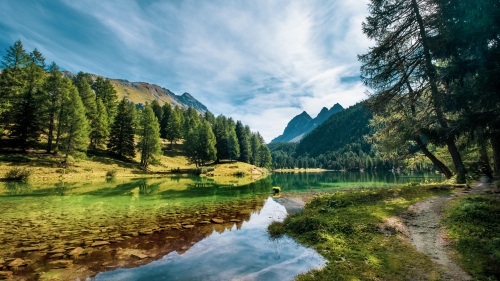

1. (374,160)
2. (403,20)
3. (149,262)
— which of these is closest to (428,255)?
(149,262)

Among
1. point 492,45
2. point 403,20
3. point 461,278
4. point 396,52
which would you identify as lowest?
point 461,278

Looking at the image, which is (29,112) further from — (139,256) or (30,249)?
(139,256)

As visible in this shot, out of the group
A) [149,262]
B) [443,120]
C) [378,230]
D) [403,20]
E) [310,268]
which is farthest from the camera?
[403,20]

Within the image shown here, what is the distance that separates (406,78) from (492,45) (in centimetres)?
1002

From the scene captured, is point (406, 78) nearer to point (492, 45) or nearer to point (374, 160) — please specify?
point (492, 45)

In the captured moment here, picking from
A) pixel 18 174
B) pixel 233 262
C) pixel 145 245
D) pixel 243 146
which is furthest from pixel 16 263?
pixel 243 146

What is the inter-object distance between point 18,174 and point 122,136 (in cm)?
2748

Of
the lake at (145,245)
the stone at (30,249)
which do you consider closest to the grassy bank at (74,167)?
the lake at (145,245)

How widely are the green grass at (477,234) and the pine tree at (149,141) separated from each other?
2414 inches

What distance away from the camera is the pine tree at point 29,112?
46.2 meters

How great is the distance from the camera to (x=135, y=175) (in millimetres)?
53500

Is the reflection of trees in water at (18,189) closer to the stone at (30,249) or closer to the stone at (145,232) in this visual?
the stone at (30,249)

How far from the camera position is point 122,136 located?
63.4 meters

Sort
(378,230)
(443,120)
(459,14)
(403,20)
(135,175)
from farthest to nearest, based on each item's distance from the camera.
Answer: (135,175) < (403,20) < (443,120) < (459,14) < (378,230)
